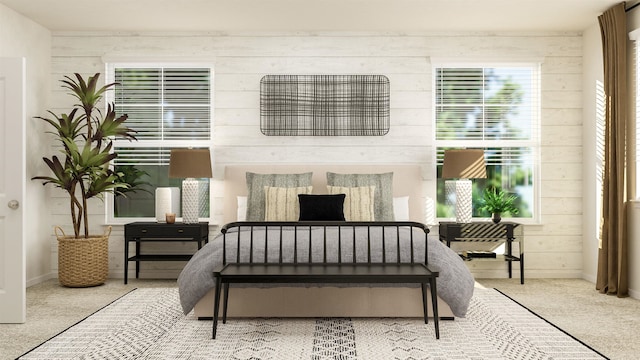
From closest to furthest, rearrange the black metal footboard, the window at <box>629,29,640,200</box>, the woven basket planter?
the black metal footboard → the window at <box>629,29,640,200</box> → the woven basket planter

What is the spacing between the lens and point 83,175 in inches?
222

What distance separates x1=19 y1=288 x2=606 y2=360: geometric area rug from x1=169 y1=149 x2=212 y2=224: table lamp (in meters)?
1.54

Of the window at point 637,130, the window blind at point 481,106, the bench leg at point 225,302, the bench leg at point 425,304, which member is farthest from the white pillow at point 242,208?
the window at point 637,130

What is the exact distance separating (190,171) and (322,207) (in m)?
1.47

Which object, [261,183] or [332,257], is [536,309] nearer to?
[332,257]

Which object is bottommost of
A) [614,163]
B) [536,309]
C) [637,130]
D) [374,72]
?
[536,309]

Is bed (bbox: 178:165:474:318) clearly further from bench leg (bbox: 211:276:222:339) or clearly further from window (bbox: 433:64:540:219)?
window (bbox: 433:64:540:219)

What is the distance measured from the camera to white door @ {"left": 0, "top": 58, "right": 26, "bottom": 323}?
400 cm

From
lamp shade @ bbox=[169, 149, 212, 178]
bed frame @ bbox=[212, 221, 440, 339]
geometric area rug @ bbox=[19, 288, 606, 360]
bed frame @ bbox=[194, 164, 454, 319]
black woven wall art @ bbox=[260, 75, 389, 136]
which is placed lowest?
geometric area rug @ bbox=[19, 288, 606, 360]

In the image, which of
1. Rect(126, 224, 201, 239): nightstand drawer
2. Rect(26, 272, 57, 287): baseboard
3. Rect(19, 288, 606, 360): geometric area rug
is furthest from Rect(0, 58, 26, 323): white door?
Rect(26, 272, 57, 287): baseboard

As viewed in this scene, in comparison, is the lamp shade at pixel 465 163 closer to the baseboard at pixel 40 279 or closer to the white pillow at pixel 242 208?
Answer: the white pillow at pixel 242 208

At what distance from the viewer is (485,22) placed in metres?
5.76

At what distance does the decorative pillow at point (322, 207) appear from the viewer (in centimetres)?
510

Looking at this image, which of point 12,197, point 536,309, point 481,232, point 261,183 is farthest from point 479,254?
point 12,197
